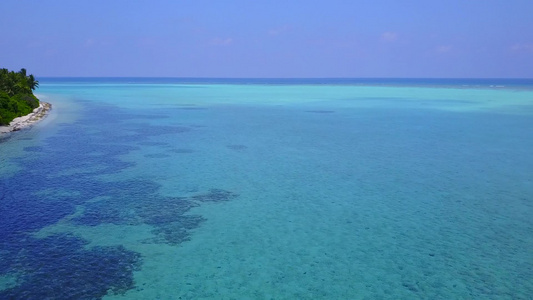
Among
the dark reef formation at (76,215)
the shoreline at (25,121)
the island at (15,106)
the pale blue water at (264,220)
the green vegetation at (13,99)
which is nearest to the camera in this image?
the dark reef formation at (76,215)

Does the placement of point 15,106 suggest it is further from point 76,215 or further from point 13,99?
point 76,215

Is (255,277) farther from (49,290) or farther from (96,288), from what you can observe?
(49,290)

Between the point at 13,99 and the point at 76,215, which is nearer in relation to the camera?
the point at 76,215

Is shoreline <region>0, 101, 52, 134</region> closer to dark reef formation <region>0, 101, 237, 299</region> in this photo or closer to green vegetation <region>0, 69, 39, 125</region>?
green vegetation <region>0, 69, 39, 125</region>

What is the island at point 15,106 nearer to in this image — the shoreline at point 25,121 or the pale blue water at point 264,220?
the shoreline at point 25,121

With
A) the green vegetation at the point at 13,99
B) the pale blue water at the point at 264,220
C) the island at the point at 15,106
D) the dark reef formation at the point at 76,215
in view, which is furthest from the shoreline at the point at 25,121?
the dark reef formation at the point at 76,215

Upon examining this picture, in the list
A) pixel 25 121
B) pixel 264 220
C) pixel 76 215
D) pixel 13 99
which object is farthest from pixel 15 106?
pixel 264 220
